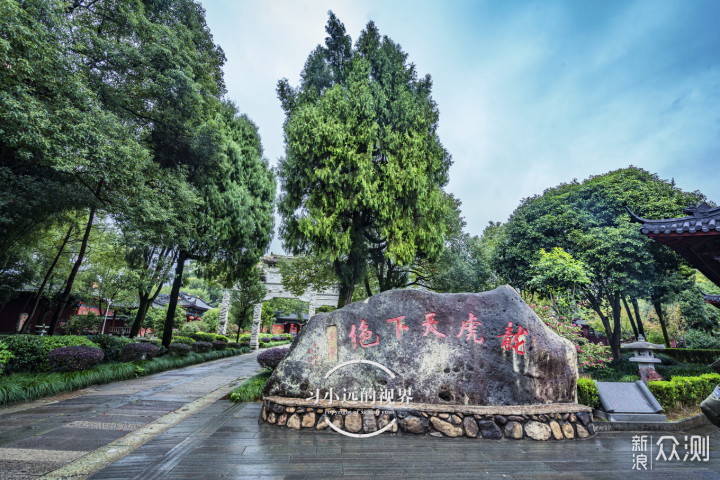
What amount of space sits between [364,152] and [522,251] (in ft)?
23.6

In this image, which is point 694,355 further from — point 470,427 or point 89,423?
point 89,423

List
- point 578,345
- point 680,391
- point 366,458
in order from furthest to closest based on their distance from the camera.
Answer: point 578,345
point 680,391
point 366,458

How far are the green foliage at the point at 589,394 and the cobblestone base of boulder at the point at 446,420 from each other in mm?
788

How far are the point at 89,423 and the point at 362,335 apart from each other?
425 centimetres

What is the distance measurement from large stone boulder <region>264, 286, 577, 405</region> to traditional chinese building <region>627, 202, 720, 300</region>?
329cm

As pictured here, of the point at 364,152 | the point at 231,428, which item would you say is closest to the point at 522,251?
the point at 364,152

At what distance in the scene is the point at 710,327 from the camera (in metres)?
16.0

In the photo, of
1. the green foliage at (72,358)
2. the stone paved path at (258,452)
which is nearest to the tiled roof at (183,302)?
the green foliage at (72,358)

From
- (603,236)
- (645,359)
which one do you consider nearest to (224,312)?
(603,236)

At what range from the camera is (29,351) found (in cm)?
727

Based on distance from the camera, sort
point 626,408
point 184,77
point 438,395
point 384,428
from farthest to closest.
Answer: point 184,77, point 626,408, point 438,395, point 384,428

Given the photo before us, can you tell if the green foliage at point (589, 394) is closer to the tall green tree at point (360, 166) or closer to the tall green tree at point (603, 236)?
the tall green tree at point (603, 236)

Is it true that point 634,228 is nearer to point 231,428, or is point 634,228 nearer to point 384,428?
point 384,428

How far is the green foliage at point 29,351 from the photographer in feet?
23.3
